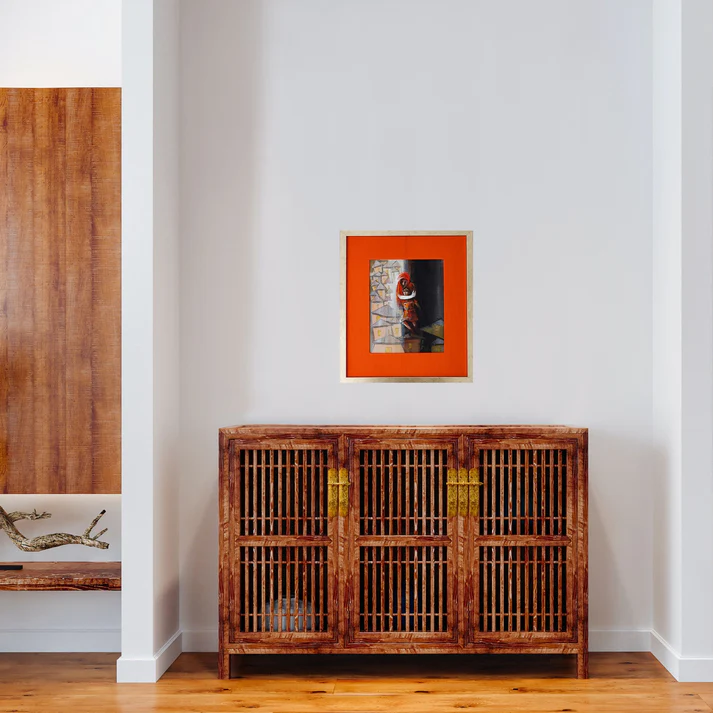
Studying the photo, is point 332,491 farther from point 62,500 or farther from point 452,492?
point 62,500

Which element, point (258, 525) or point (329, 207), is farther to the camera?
point (329, 207)

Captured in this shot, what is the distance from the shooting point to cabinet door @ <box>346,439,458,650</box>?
2.90 meters

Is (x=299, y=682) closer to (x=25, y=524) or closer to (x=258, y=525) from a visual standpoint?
(x=258, y=525)

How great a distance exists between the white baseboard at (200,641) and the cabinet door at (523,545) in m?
1.19

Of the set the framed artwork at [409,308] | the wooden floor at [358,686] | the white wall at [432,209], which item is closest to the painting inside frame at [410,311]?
the framed artwork at [409,308]

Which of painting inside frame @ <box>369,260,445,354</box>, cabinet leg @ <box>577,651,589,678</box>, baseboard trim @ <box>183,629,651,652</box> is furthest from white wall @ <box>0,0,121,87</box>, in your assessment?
cabinet leg @ <box>577,651,589,678</box>

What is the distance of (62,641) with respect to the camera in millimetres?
3301

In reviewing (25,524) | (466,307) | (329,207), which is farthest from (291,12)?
(25,524)

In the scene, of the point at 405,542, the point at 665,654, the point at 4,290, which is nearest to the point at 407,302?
the point at 405,542

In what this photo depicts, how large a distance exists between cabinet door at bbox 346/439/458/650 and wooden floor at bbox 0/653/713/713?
19 centimetres

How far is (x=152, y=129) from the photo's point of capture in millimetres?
2994

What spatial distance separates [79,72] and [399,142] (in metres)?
1.54

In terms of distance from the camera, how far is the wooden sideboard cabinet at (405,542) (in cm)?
290
